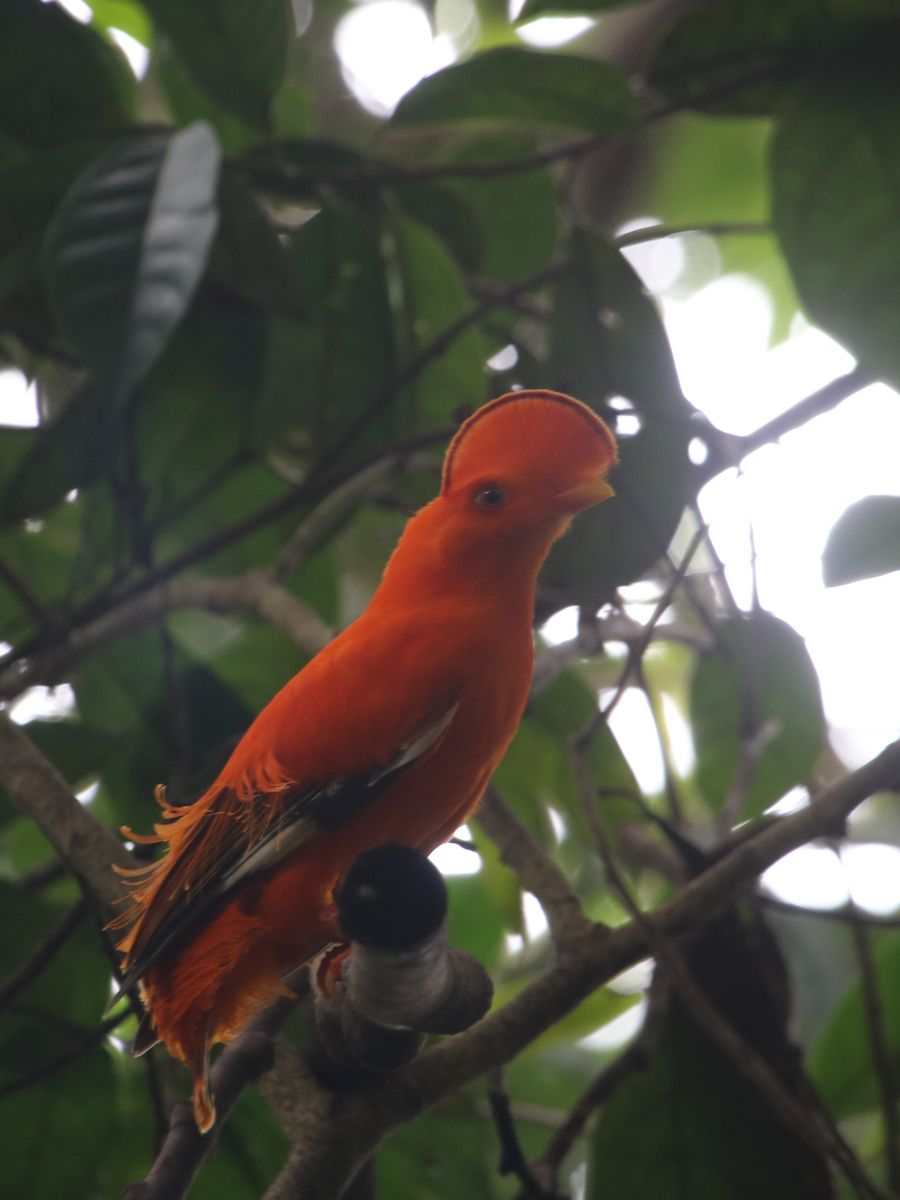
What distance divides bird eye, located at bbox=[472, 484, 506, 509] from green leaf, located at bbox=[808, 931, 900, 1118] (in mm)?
1657

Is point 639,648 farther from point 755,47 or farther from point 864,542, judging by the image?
point 755,47

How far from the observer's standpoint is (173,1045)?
1575 mm

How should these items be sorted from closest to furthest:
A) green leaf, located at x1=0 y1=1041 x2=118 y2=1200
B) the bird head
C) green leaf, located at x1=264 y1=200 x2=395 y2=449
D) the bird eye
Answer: the bird head
the bird eye
green leaf, located at x1=0 y1=1041 x2=118 y2=1200
green leaf, located at x1=264 y1=200 x2=395 y2=449

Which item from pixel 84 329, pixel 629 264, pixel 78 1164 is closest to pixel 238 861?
pixel 84 329

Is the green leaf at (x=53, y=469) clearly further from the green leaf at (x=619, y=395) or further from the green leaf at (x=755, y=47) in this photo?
the green leaf at (x=755, y=47)

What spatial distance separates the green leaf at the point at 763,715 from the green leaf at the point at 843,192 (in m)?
0.63

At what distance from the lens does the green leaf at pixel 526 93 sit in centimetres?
262

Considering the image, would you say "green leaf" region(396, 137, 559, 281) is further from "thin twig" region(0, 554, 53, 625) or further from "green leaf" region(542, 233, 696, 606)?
"thin twig" region(0, 554, 53, 625)

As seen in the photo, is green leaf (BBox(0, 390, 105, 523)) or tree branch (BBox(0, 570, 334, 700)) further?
green leaf (BBox(0, 390, 105, 523))

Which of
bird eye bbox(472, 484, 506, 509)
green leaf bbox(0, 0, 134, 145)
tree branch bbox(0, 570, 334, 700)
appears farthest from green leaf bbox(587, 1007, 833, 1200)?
green leaf bbox(0, 0, 134, 145)

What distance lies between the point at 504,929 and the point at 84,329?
5.54 feet

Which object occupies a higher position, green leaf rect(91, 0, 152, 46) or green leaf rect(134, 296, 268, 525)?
green leaf rect(91, 0, 152, 46)

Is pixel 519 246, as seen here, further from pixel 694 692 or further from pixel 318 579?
pixel 694 692

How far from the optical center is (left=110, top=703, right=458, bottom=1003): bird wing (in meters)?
1.48
